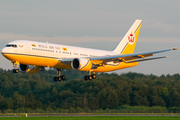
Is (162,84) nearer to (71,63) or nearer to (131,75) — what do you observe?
(131,75)

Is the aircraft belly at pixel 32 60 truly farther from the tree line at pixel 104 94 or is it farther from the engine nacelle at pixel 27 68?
the tree line at pixel 104 94

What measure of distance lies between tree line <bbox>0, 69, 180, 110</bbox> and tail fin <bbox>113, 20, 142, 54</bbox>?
27584 millimetres

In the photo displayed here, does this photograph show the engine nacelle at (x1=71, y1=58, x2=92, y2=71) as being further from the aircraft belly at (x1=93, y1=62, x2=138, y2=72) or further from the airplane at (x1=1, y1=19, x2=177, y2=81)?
the aircraft belly at (x1=93, y1=62, x2=138, y2=72)

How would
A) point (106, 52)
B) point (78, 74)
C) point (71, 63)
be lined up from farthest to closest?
point (78, 74) < point (106, 52) < point (71, 63)

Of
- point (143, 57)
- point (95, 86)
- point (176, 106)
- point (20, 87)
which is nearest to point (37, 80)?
point (20, 87)

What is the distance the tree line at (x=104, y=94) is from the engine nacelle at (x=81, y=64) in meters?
39.4

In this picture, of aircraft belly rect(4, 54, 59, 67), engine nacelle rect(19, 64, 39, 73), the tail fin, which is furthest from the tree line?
aircraft belly rect(4, 54, 59, 67)

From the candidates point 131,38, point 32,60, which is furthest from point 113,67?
point 32,60

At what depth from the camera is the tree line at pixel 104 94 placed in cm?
9411

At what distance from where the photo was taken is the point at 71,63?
48094 millimetres

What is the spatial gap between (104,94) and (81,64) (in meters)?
51.7

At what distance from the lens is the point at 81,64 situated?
47719 mm

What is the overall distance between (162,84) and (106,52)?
43.6 m

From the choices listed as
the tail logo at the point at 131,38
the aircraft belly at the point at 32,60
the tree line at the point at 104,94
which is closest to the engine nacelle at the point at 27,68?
the aircraft belly at the point at 32,60
